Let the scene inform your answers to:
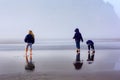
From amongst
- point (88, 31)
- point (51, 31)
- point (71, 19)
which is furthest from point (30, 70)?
point (71, 19)

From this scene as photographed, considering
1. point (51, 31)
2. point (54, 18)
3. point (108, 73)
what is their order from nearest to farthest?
1. point (108, 73)
2. point (51, 31)
3. point (54, 18)

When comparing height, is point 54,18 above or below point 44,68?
above

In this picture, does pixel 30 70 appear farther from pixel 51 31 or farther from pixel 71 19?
pixel 71 19

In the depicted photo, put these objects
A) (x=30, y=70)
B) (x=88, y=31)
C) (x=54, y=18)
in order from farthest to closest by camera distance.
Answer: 1. (x=54, y=18)
2. (x=88, y=31)
3. (x=30, y=70)

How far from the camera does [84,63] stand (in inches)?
897

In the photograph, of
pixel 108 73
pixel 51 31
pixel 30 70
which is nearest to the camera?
pixel 108 73

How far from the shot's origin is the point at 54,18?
567ft

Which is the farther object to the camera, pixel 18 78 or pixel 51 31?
pixel 51 31

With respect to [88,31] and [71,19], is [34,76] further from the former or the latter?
[71,19]

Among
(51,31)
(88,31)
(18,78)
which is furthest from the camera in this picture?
(51,31)

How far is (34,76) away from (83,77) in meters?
2.11

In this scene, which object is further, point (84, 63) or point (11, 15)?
point (11, 15)

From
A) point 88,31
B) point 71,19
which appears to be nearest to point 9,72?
point 88,31

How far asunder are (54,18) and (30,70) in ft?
504
